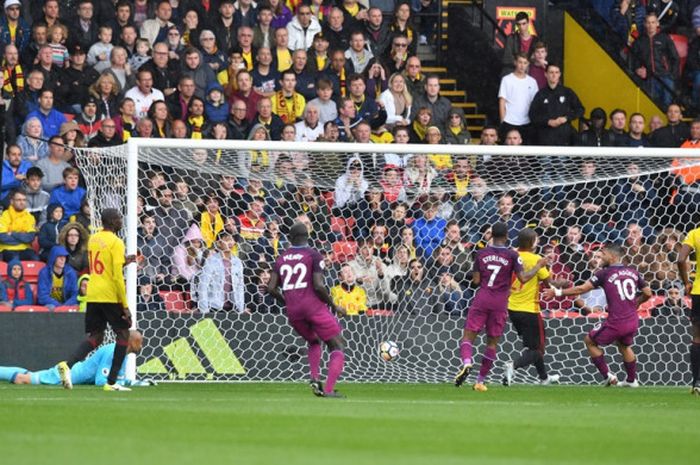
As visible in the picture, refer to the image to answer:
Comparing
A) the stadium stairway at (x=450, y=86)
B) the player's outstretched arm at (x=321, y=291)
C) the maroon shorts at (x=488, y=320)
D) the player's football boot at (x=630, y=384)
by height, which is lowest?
the player's football boot at (x=630, y=384)

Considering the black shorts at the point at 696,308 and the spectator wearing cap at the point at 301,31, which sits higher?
the spectator wearing cap at the point at 301,31

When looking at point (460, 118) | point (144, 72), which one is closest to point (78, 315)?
point (144, 72)

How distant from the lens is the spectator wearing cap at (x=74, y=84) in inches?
811

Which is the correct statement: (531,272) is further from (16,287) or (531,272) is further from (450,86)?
(450,86)

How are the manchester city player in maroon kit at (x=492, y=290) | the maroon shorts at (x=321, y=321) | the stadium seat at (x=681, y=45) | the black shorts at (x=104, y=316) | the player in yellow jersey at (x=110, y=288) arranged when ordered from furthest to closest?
the stadium seat at (x=681, y=45), the manchester city player in maroon kit at (x=492, y=290), the black shorts at (x=104, y=316), the player in yellow jersey at (x=110, y=288), the maroon shorts at (x=321, y=321)

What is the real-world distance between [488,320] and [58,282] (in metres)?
5.56

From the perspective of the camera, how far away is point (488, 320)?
16.4m

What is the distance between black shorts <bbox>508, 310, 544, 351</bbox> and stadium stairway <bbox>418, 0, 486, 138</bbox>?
6.74m

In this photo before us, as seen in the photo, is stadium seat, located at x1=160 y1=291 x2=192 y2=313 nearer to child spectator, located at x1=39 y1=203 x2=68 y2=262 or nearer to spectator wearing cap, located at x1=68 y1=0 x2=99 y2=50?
child spectator, located at x1=39 y1=203 x2=68 y2=262

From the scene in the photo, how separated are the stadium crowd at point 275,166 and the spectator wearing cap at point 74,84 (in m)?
0.03

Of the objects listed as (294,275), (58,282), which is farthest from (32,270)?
(294,275)

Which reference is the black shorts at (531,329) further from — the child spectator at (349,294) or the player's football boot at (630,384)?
the child spectator at (349,294)

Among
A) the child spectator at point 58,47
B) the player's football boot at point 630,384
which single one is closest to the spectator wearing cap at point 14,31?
the child spectator at point 58,47

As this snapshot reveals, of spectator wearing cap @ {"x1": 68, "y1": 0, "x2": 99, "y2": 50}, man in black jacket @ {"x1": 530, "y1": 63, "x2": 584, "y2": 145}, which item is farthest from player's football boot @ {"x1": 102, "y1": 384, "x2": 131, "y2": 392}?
man in black jacket @ {"x1": 530, "y1": 63, "x2": 584, "y2": 145}
